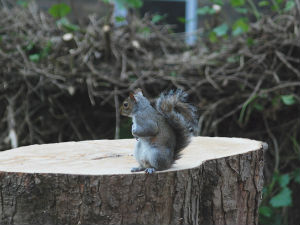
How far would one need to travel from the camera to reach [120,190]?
67.6 inches

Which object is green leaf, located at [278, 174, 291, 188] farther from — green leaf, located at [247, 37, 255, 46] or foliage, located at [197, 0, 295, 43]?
foliage, located at [197, 0, 295, 43]

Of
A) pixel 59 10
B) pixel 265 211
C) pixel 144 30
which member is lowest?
pixel 265 211

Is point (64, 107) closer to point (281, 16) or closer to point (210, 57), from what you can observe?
point (210, 57)

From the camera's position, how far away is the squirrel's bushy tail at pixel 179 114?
1.93 metres

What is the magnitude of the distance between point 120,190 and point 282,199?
166cm

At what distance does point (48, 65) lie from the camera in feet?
11.8

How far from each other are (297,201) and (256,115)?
0.71 meters

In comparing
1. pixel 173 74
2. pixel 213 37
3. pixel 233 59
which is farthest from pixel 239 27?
pixel 173 74

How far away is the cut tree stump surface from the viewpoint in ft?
5.99

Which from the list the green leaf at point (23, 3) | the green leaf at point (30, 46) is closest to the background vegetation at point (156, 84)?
the green leaf at point (30, 46)

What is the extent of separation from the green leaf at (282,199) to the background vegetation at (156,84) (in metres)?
0.13

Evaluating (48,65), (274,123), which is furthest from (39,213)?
(274,123)

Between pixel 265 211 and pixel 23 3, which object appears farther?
pixel 23 3

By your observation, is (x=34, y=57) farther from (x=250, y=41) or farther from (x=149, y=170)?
(x=149, y=170)
